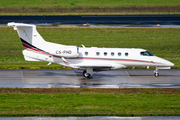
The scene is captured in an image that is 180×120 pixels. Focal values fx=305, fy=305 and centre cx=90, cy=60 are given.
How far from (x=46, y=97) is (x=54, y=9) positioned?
59.4 m

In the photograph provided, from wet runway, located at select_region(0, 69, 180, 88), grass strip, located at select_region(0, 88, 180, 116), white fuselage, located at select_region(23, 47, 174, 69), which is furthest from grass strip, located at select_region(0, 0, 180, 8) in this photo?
grass strip, located at select_region(0, 88, 180, 116)

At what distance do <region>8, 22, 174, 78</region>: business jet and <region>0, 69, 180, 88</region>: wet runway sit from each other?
48.3 inches

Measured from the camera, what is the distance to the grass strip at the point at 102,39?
123 feet

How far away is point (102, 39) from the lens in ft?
154

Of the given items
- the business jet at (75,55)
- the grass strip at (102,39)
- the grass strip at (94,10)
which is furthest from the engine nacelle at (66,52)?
the grass strip at (94,10)

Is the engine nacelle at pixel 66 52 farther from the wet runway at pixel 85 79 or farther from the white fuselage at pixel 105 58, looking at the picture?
the wet runway at pixel 85 79

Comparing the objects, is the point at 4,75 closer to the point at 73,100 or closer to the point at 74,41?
the point at 73,100

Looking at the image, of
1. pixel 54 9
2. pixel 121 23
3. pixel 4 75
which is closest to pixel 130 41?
pixel 121 23

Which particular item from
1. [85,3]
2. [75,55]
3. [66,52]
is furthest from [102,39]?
[85,3]

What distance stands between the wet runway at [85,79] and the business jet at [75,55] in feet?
4.03

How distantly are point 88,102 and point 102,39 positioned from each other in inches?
1067

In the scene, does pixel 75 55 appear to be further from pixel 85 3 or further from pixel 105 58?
pixel 85 3

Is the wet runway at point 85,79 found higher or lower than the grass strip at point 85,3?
lower

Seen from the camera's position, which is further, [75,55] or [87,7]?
[87,7]
